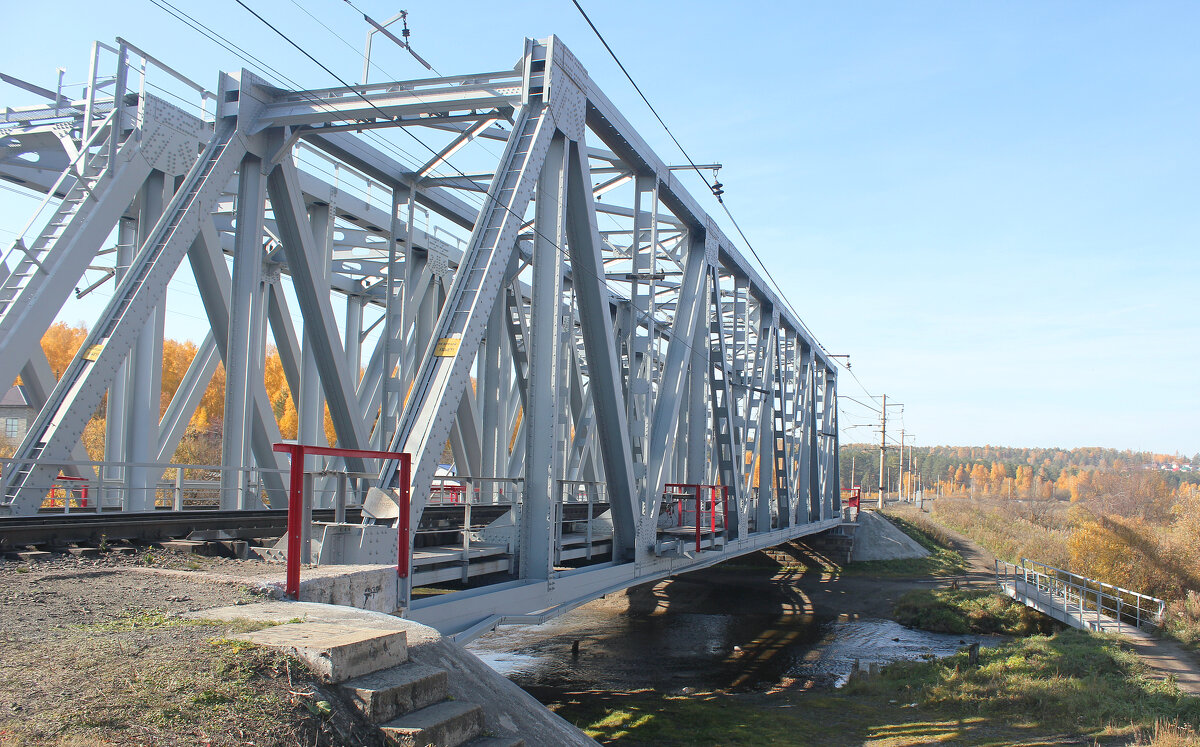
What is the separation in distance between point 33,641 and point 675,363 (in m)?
13.5

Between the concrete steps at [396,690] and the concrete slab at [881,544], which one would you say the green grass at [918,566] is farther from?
the concrete steps at [396,690]

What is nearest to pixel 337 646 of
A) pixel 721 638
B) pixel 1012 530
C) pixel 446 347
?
pixel 446 347

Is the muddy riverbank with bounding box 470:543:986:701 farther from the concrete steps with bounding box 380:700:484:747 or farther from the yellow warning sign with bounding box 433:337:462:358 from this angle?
the concrete steps with bounding box 380:700:484:747

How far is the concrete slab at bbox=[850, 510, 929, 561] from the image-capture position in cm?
4891

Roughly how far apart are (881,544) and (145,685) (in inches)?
1966

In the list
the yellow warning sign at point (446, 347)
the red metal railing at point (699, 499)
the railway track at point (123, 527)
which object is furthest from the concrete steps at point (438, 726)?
the red metal railing at point (699, 499)

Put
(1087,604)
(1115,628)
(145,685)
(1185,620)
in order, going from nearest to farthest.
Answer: (145,685) → (1115,628) → (1185,620) → (1087,604)

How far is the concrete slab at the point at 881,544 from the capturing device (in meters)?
48.9

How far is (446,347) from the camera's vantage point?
977 centimetres

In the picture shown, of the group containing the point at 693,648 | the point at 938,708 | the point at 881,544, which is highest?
the point at 938,708

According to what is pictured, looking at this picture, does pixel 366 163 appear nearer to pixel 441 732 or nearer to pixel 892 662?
pixel 441 732

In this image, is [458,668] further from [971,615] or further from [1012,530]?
[1012,530]

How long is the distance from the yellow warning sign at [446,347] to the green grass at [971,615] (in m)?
27.3

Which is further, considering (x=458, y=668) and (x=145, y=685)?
(x=458, y=668)
